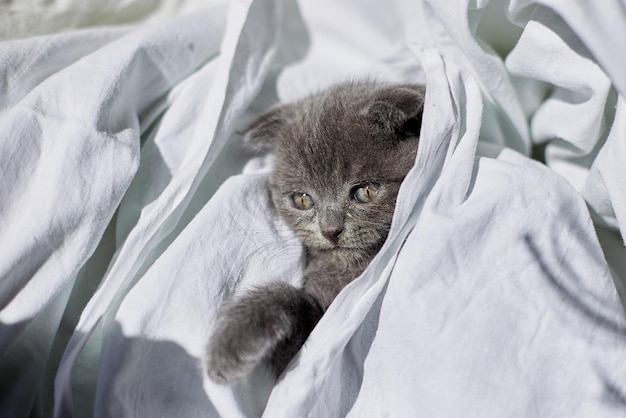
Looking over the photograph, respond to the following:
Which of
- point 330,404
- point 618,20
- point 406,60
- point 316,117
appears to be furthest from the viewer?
point 406,60

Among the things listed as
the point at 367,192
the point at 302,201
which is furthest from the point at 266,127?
the point at 367,192

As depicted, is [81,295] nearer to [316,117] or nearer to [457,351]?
[316,117]

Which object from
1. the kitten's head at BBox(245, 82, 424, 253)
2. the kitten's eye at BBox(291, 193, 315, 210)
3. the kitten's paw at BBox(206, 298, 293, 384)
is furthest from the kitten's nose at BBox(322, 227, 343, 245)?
the kitten's paw at BBox(206, 298, 293, 384)

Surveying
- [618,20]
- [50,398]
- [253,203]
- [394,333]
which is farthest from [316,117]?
[50,398]

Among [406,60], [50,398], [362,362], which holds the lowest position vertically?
[362,362]

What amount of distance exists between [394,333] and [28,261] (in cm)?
67

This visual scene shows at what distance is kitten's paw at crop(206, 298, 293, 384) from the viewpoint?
1061mm

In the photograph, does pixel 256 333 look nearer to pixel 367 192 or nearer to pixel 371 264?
pixel 371 264

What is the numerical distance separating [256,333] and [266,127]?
512 mm

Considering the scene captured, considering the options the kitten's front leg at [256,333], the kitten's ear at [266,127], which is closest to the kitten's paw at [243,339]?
the kitten's front leg at [256,333]

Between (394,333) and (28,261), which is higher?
(28,261)

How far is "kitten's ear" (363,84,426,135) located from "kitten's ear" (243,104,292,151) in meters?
0.26

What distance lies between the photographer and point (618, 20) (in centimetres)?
96

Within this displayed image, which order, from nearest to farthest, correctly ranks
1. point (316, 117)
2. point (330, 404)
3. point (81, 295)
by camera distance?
1. point (330, 404)
2. point (81, 295)
3. point (316, 117)
